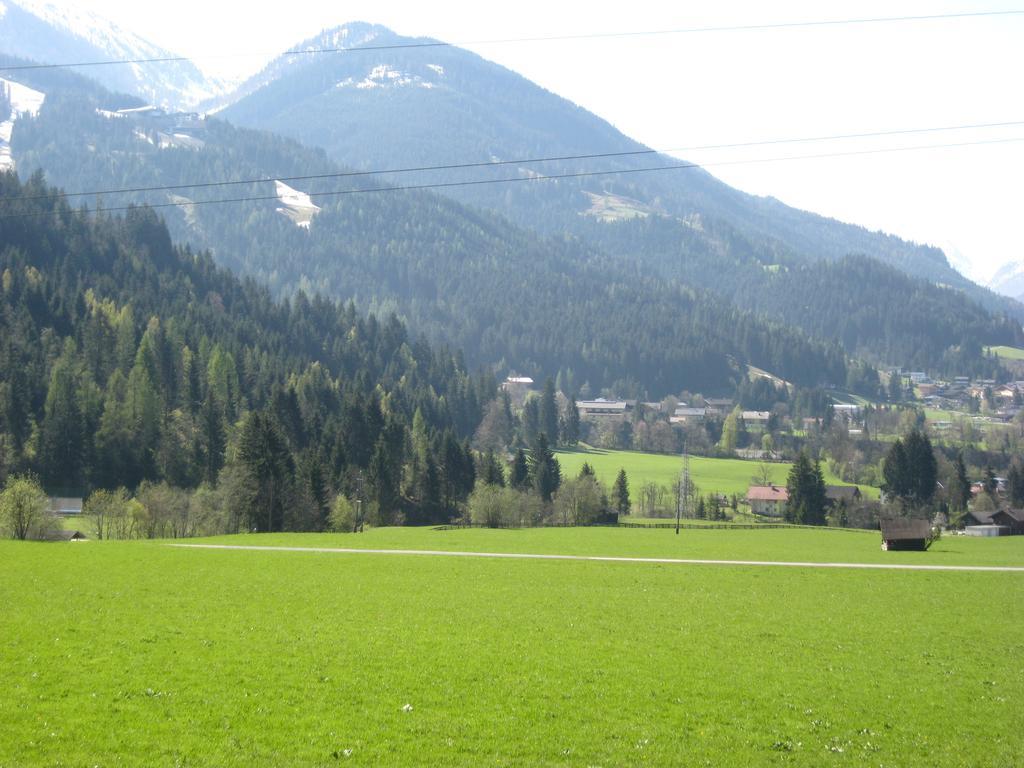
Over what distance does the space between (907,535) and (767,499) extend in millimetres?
66538

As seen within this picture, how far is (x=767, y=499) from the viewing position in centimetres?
13125

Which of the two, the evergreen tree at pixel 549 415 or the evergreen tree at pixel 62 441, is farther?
the evergreen tree at pixel 549 415

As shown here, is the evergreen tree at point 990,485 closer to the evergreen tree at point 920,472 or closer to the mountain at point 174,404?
the evergreen tree at point 920,472

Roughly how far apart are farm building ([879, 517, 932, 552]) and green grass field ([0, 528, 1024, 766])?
72.8ft

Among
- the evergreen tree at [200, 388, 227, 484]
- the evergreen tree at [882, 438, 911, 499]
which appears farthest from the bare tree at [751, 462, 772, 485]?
the evergreen tree at [200, 388, 227, 484]

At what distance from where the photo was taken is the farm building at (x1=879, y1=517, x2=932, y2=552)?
65312 millimetres

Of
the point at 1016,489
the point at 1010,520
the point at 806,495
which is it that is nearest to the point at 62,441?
the point at 806,495

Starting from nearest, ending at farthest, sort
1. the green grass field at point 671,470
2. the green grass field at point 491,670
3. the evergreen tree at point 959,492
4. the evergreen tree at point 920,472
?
the green grass field at point 491,670 → the evergreen tree at point 959,492 → the evergreen tree at point 920,472 → the green grass field at point 671,470

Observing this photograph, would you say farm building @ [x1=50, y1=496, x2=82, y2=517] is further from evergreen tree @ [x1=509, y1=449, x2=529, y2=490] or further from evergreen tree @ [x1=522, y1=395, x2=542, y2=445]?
evergreen tree @ [x1=522, y1=395, x2=542, y2=445]

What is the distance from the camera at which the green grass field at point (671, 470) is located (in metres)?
148

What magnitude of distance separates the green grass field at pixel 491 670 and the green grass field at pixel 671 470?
104 metres

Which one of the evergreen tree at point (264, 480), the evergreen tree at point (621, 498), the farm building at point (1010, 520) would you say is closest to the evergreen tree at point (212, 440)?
the evergreen tree at point (264, 480)

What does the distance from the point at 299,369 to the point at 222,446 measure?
49.2 meters

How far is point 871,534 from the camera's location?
93.8 meters
